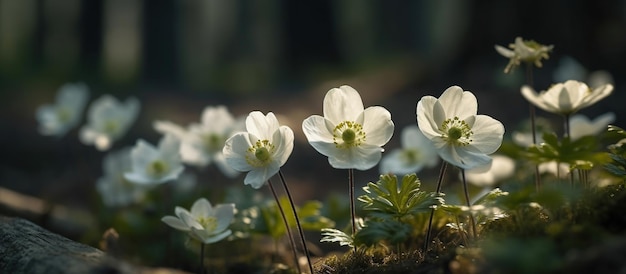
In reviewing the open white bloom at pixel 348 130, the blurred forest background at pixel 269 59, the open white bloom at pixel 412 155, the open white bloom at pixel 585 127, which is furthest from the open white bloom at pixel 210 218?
the blurred forest background at pixel 269 59

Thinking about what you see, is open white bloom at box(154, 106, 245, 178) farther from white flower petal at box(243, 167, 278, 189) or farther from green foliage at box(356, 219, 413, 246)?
green foliage at box(356, 219, 413, 246)

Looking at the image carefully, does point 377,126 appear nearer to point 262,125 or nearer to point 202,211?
point 262,125

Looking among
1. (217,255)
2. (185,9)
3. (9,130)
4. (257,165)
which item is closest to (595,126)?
(257,165)

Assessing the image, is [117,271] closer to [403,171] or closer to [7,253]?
[7,253]

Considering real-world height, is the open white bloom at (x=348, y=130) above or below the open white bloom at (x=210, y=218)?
above

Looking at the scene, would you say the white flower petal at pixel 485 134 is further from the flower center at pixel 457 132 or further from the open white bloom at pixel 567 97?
the open white bloom at pixel 567 97

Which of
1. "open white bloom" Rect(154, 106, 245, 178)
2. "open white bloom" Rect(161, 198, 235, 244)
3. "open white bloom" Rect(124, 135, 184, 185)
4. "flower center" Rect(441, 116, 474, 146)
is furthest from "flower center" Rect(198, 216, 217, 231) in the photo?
"open white bloom" Rect(154, 106, 245, 178)

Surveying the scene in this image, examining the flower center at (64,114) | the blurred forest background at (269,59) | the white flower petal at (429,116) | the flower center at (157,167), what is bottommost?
the white flower petal at (429,116)
